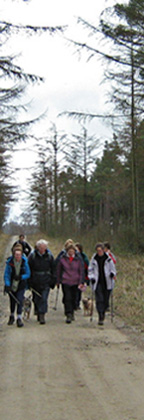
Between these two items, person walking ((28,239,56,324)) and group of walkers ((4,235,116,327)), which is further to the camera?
person walking ((28,239,56,324))

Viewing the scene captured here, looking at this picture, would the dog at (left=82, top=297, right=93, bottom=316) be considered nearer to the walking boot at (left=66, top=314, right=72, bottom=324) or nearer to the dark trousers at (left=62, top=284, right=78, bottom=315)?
the dark trousers at (left=62, top=284, right=78, bottom=315)

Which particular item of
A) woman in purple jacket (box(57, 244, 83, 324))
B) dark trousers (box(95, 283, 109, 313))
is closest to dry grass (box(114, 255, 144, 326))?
dark trousers (box(95, 283, 109, 313))

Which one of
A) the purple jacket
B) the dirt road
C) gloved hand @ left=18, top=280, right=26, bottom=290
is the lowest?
the dirt road

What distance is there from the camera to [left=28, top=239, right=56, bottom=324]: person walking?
10781mm

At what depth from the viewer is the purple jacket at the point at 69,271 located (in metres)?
11.2

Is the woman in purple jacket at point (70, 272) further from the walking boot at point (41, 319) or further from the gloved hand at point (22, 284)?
the gloved hand at point (22, 284)

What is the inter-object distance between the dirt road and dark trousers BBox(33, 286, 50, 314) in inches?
25.7

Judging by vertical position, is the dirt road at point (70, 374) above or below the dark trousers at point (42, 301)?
below

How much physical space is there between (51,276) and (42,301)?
2.11 ft

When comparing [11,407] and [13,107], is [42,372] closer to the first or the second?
[11,407]

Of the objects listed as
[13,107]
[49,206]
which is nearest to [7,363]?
[13,107]

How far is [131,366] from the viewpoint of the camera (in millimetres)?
6949

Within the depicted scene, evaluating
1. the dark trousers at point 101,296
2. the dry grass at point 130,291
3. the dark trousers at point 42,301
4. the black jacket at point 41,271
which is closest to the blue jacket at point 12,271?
the black jacket at point 41,271

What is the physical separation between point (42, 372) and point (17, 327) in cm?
338
